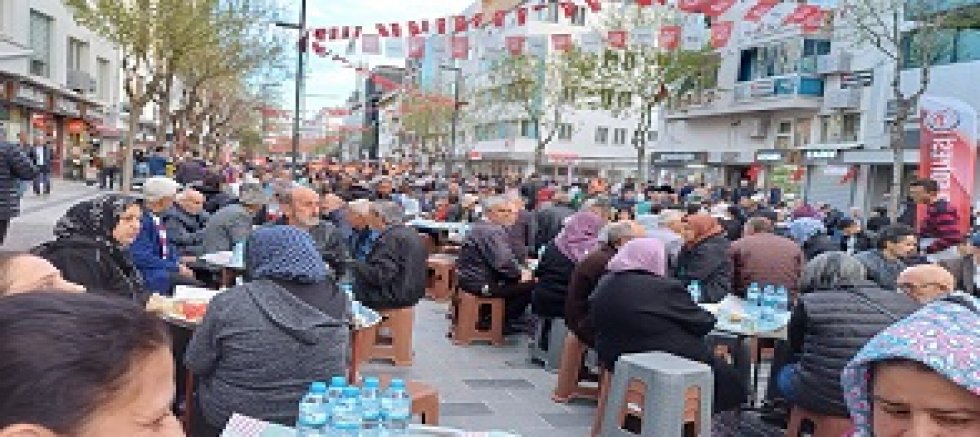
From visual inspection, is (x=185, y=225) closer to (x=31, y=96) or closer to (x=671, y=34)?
(x=671, y=34)

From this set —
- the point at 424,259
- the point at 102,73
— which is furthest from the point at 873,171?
the point at 102,73

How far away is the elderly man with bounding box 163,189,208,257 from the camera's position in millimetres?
8812

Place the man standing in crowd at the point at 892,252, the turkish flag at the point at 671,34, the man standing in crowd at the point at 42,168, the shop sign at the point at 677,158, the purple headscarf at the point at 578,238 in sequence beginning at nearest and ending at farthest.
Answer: the man standing in crowd at the point at 892,252 → the purple headscarf at the point at 578,238 → the turkish flag at the point at 671,34 → the man standing in crowd at the point at 42,168 → the shop sign at the point at 677,158

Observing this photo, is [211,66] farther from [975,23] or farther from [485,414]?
[485,414]

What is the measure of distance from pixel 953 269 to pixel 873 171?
22945mm

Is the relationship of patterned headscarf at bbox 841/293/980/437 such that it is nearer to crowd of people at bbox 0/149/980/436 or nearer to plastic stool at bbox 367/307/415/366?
crowd of people at bbox 0/149/980/436

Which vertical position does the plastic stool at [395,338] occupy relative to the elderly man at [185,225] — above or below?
below

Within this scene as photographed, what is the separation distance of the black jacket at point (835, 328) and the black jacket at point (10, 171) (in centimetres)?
776

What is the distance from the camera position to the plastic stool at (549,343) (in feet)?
26.4

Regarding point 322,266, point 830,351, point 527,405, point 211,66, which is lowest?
point 527,405

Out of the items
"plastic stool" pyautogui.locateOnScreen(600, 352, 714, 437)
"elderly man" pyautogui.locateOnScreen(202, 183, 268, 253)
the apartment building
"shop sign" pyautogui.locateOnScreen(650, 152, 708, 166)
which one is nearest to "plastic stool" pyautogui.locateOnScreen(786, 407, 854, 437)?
"plastic stool" pyautogui.locateOnScreen(600, 352, 714, 437)

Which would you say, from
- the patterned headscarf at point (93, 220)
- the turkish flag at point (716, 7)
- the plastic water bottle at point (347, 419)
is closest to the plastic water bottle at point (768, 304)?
the plastic water bottle at point (347, 419)

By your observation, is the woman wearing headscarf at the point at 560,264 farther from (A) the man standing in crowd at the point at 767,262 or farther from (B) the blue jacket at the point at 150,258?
(B) the blue jacket at the point at 150,258

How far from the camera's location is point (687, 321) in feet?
18.3
